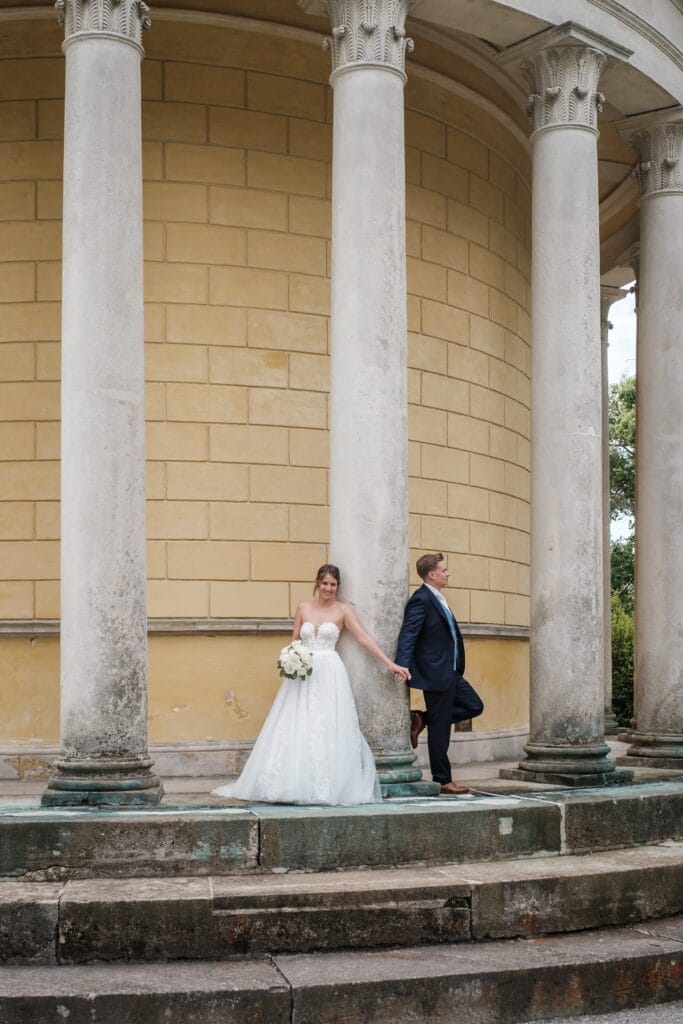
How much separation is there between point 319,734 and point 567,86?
24.1 ft

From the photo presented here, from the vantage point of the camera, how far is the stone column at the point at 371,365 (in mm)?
12297

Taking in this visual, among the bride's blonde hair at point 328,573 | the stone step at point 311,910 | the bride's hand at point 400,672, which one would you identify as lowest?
Answer: the stone step at point 311,910

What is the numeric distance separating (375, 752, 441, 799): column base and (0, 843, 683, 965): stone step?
1294mm

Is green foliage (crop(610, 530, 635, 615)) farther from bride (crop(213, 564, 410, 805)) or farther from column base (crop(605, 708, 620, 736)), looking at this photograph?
bride (crop(213, 564, 410, 805))

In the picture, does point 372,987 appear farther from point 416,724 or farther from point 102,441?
point 102,441

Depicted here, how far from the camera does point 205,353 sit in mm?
15094

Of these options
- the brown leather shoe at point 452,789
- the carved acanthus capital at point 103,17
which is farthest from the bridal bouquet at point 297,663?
the carved acanthus capital at point 103,17

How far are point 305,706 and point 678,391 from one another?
6595 mm

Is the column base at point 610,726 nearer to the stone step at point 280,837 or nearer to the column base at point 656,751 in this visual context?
the column base at point 656,751

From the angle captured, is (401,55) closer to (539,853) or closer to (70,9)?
(70,9)

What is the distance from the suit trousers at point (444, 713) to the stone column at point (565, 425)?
48.1 inches

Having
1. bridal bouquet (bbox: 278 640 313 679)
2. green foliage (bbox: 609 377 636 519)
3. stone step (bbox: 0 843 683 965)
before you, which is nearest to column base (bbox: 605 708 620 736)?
bridal bouquet (bbox: 278 640 313 679)

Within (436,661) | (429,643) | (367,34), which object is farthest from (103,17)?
(436,661)

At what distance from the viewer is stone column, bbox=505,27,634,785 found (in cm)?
1362
